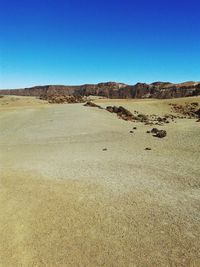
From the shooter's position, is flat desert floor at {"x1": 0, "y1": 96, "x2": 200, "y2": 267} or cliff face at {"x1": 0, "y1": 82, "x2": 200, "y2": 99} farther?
cliff face at {"x1": 0, "y1": 82, "x2": 200, "y2": 99}

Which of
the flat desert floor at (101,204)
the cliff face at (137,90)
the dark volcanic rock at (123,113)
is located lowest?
the cliff face at (137,90)

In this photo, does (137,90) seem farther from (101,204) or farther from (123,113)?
(101,204)

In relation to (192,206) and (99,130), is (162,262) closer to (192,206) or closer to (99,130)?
(192,206)

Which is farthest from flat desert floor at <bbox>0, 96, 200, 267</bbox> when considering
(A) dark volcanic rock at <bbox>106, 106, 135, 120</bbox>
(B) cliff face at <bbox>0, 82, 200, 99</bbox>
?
(B) cliff face at <bbox>0, 82, 200, 99</bbox>

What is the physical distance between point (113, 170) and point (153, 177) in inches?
73.7

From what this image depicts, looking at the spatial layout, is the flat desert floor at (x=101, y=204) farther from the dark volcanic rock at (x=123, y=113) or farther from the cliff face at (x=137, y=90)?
the cliff face at (x=137, y=90)

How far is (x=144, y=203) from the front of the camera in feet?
35.8

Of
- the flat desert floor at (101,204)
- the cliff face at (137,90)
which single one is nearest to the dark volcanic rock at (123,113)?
the flat desert floor at (101,204)

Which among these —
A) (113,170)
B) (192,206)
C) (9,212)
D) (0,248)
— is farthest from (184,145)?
(0,248)

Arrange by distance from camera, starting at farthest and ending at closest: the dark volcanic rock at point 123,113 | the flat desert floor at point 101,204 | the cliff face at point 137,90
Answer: the cliff face at point 137,90
the dark volcanic rock at point 123,113
the flat desert floor at point 101,204

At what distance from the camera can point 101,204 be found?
35.7 ft

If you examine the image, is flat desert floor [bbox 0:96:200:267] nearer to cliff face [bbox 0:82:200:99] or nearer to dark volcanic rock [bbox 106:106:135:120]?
dark volcanic rock [bbox 106:106:135:120]

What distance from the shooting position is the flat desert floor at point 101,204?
27.0 ft

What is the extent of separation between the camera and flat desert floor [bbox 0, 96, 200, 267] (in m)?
8.23
